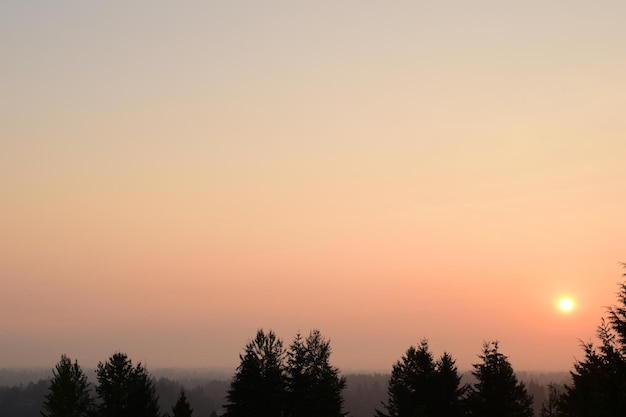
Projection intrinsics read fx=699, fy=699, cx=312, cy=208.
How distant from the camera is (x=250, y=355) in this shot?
54375mm

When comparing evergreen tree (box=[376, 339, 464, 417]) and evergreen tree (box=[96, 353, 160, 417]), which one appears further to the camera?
evergreen tree (box=[96, 353, 160, 417])

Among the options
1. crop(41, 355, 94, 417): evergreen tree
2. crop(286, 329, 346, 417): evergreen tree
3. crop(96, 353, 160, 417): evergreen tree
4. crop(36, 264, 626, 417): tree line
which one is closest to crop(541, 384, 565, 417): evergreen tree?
crop(36, 264, 626, 417): tree line

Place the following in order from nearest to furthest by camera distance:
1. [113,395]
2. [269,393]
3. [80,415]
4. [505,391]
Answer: [505,391] → [269,393] → [113,395] → [80,415]

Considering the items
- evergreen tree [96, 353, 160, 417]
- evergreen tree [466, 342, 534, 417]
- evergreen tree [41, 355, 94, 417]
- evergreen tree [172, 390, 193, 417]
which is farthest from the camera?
evergreen tree [41, 355, 94, 417]

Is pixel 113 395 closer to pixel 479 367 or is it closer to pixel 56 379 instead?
pixel 56 379

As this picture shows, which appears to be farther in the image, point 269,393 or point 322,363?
point 322,363

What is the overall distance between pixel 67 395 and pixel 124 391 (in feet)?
29.4

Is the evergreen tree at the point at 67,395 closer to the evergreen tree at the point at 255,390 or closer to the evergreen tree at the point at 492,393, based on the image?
the evergreen tree at the point at 255,390

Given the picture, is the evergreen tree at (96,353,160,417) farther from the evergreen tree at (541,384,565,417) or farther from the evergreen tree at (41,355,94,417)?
the evergreen tree at (541,384,565,417)

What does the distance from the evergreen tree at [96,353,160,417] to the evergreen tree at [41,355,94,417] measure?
5.42 meters

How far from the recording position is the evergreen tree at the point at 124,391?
59.0 meters

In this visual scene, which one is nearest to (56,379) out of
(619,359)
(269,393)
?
(269,393)

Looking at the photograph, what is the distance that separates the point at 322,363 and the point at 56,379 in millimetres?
25768

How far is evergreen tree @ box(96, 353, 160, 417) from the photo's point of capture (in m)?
59.0
